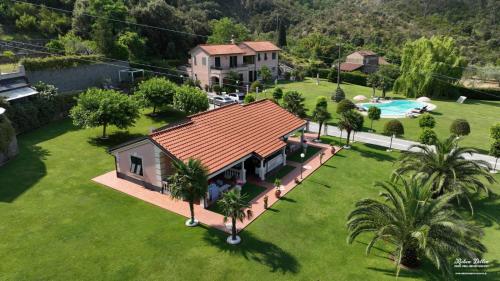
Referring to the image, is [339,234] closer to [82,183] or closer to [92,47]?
[82,183]

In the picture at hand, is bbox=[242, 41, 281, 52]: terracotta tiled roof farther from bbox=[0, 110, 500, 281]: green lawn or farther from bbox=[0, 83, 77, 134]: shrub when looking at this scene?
bbox=[0, 110, 500, 281]: green lawn

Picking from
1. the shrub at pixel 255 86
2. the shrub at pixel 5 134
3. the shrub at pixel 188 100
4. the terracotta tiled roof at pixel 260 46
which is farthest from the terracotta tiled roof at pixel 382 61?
the shrub at pixel 5 134

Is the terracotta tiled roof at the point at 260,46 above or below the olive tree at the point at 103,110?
above

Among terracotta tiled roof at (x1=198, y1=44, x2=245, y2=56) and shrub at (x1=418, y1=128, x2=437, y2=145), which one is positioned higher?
terracotta tiled roof at (x1=198, y1=44, x2=245, y2=56)

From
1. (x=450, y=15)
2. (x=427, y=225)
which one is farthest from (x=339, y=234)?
(x=450, y=15)

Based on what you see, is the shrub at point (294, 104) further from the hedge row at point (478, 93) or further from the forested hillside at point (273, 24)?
the hedge row at point (478, 93)

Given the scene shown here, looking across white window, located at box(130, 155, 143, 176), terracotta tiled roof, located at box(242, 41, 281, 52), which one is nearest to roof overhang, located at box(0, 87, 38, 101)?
white window, located at box(130, 155, 143, 176)
